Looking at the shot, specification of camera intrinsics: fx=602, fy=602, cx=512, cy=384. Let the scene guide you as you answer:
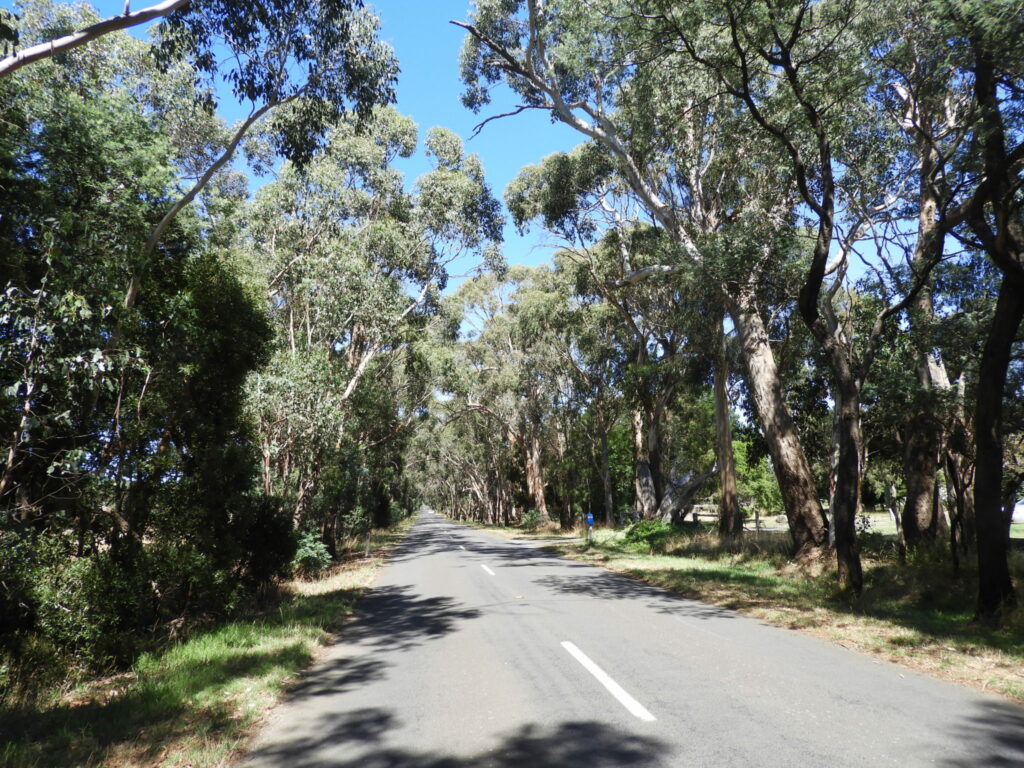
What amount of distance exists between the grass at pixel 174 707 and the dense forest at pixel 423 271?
0.64 m

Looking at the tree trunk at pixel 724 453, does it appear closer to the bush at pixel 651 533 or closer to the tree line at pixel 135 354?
the bush at pixel 651 533

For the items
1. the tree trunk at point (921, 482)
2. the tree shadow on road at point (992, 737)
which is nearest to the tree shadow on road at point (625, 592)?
the tree shadow on road at point (992, 737)

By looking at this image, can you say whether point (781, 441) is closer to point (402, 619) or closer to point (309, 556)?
point (402, 619)

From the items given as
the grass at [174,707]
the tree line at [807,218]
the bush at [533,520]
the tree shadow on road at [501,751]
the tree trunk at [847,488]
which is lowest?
the bush at [533,520]

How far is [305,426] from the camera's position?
49.8 feet

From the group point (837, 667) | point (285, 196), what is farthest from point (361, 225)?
point (837, 667)

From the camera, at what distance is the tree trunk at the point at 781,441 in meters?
14.0

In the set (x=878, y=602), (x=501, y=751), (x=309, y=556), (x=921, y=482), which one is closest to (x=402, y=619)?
(x=501, y=751)

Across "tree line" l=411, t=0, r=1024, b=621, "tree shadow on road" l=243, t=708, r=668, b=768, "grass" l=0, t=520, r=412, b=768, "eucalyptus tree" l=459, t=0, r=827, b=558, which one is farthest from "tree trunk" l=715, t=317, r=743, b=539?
"tree shadow on road" l=243, t=708, r=668, b=768

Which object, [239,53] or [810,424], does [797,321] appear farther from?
[239,53]

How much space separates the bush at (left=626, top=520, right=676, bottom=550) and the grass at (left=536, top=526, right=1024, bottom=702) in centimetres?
278

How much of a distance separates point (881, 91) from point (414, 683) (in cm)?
1354

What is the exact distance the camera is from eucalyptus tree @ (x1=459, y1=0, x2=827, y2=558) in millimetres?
13281

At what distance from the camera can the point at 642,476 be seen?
91.0ft
